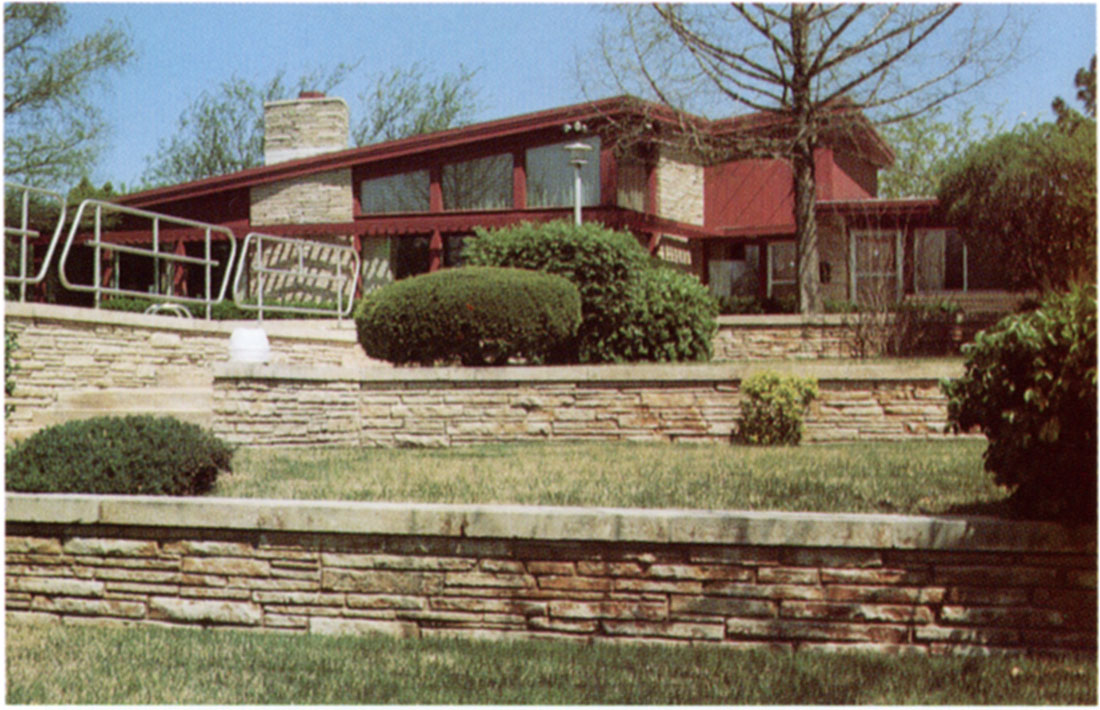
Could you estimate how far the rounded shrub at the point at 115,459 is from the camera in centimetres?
627

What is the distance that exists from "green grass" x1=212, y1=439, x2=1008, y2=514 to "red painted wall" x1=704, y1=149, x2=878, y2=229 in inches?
589

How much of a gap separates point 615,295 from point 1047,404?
7.26 meters

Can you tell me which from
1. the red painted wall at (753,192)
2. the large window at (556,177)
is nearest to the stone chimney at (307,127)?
the large window at (556,177)

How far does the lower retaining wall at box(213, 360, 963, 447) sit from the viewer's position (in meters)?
9.53

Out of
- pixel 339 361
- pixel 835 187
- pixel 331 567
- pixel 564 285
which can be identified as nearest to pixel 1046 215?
pixel 835 187

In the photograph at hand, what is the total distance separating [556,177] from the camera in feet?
71.1

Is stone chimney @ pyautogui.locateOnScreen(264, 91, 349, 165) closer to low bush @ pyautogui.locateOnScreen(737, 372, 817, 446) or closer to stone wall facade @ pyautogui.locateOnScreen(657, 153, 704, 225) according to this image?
stone wall facade @ pyautogui.locateOnScreen(657, 153, 704, 225)

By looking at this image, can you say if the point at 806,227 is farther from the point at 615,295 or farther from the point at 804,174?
the point at 615,295

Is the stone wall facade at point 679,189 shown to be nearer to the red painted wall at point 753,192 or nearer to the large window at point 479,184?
the red painted wall at point 753,192

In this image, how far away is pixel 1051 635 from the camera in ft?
16.1

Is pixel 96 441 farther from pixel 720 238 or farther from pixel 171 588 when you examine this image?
pixel 720 238

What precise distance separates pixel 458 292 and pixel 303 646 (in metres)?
5.41

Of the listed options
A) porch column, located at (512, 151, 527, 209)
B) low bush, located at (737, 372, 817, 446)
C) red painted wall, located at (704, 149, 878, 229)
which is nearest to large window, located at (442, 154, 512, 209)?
porch column, located at (512, 151, 527, 209)

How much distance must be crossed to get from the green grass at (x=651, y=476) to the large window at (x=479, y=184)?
13383mm
